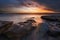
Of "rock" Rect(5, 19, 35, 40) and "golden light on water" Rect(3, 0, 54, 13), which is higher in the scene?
"golden light on water" Rect(3, 0, 54, 13)

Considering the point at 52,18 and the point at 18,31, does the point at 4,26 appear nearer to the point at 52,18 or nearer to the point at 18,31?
the point at 18,31

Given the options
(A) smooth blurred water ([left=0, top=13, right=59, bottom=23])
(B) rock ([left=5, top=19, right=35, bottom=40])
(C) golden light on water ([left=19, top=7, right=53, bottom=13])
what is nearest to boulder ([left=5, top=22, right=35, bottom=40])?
(B) rock ([left=5, top=19, right=35, bottom=40])

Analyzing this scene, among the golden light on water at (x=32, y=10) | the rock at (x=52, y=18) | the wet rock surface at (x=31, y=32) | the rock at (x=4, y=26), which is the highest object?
the golden light on water at (x=32, y=10)

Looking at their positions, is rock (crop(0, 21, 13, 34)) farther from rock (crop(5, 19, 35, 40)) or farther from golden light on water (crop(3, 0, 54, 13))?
golden light on water (crop(3, 0, 54, 13))

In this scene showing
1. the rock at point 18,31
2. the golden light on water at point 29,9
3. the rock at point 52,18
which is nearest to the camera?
the rock at point 18,31

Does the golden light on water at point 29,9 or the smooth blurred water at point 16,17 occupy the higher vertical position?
the golden light on water at point 29,9

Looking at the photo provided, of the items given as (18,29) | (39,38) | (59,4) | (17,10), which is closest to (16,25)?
(18,29)

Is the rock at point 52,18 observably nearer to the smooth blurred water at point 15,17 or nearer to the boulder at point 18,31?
the smooth blurred water at point 15,17

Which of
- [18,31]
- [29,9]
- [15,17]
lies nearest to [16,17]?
[15,17]

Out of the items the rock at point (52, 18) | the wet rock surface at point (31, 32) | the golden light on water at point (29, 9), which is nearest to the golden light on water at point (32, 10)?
the golden light on water at point (29, 9)

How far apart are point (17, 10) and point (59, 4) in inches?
16.5

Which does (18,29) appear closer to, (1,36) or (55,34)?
(1,36)

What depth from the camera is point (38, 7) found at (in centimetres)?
130

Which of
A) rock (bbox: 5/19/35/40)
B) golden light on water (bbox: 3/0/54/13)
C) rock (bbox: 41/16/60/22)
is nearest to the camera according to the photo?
rock (bbox: 5/19/35/40)
